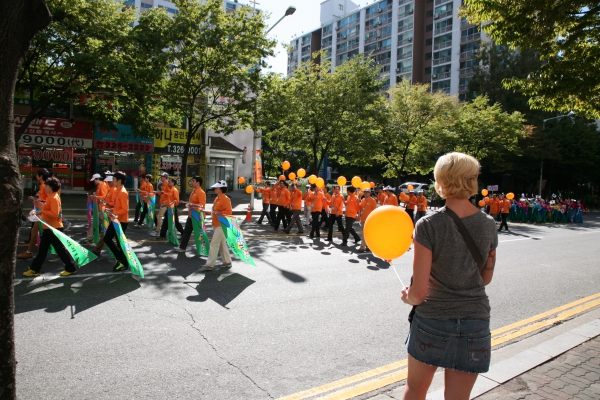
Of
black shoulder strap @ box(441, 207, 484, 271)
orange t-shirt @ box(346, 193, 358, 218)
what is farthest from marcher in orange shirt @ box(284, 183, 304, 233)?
black shoulder strap @ box(441, 207, 484, 271)

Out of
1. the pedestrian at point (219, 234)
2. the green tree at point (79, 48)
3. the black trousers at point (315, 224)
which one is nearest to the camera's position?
the pedestrian at point (219, 234)

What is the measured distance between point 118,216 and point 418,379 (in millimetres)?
7102

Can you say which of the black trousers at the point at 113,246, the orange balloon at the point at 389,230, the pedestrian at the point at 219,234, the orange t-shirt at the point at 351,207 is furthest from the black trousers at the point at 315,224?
the orange balloon at the point at 389,230

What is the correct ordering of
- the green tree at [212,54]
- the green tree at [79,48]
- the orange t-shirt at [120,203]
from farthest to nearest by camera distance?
1. the green tree at [212,54]
2. the green tree at [79,48]
3. the orange t-shirt at [120,203]

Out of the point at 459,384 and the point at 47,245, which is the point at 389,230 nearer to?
the point at 459,384

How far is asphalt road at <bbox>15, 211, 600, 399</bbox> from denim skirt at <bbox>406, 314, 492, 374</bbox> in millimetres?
1815

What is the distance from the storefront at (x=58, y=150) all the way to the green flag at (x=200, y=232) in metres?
15.7

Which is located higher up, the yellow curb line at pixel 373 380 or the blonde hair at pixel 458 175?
the blonde hair at pixel 458 175

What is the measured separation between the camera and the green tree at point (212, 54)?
1802 centimetres

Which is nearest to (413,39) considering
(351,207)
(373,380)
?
(351,207)

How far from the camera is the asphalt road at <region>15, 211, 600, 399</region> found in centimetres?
377

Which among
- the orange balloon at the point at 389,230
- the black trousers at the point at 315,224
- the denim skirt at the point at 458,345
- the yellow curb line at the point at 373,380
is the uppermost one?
the orange balloon at the point at 389,230

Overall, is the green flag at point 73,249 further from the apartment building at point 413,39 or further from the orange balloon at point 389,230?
the apartment building at point 413,39

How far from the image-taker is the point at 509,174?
41781 millimetres
